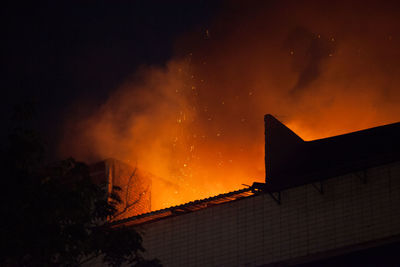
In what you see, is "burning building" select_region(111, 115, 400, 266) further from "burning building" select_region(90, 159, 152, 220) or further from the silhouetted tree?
"burning building" select_region(90, 159, 152, 220)

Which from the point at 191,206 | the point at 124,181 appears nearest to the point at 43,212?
the point at 191,206

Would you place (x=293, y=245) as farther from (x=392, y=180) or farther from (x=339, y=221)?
(x=392, y=180)

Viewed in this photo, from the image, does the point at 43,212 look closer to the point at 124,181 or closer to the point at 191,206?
the point at 191,206

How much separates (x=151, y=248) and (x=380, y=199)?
899cm

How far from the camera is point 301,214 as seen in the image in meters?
18.2

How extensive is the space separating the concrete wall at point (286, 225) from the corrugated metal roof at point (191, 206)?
0.21m

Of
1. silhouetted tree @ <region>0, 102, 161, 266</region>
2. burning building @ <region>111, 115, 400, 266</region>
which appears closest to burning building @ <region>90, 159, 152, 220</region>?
burning building @ <region>111, 115, 400, 266</region>

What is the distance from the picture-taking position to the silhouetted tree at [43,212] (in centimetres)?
1306

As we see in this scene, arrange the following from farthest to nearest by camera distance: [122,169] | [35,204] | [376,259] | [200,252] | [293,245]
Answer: [122,169], [200,252], [293,245], [376,259], [35,204]

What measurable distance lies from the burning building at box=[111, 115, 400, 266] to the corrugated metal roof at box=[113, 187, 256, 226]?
0.04 meters

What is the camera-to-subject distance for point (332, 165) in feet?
62.4

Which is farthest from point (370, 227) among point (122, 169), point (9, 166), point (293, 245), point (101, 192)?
point (122, 169)

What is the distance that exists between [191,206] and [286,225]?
12.7 ft

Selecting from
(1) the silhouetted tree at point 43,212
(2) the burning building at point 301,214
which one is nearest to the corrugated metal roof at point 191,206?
(2) the burning building at point 301,214
